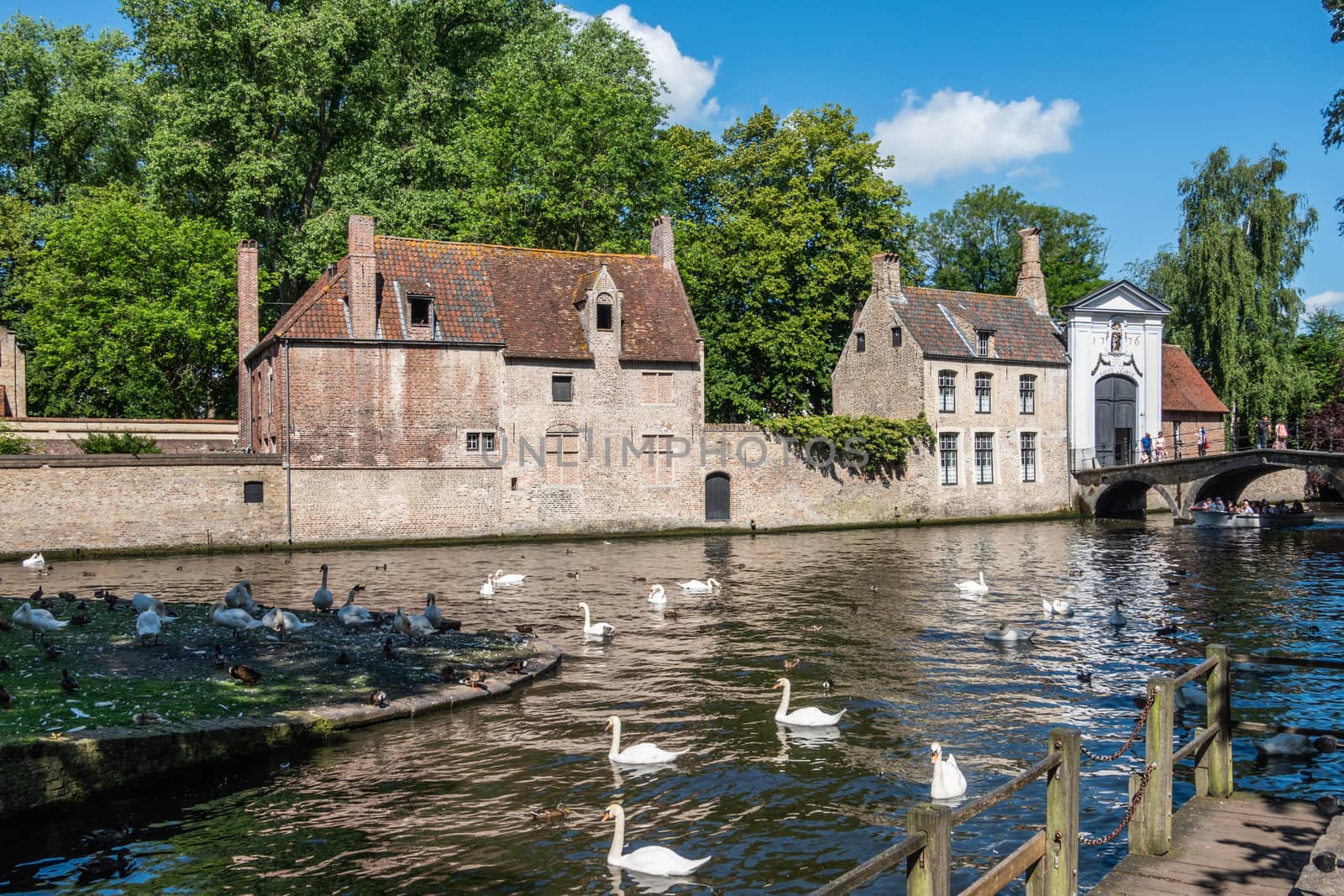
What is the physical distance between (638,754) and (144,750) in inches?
214

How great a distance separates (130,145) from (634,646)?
46.2 m

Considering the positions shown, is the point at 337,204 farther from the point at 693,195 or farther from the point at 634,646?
the point at 634,646

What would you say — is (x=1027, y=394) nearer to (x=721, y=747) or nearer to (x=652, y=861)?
(x=721, y=747)

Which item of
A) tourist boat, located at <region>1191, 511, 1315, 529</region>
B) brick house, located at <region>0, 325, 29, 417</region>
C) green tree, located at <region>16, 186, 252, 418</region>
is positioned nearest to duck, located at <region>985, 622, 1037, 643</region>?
tourist boat, located at <region>1191, 511, 1315, 529</region>

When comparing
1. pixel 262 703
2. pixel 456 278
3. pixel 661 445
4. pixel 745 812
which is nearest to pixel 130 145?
pixel 456 278

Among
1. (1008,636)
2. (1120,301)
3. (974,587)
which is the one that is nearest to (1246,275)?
(1120,301)

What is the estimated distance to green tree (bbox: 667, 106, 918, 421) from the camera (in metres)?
49.7

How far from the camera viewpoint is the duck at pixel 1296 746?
39.9ft

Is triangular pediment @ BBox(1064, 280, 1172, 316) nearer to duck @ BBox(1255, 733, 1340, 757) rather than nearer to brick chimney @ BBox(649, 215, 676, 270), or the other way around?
brick chimney @ BBox(649, 215, 676, 270)

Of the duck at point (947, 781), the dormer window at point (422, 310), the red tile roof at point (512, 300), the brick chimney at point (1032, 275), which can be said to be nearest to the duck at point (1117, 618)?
the duck at point (947, 781)

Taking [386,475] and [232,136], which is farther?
[232,136]

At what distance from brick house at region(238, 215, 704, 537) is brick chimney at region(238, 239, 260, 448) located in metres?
0.08

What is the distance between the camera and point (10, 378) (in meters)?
44.5

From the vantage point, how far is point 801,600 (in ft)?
80.0
